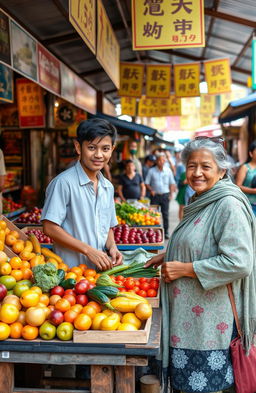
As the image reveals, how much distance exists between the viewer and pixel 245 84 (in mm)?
13992

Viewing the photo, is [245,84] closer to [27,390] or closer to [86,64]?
[86,64]

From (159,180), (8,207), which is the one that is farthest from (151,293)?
(159,180)

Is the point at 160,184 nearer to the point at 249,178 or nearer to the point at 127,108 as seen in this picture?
the point at 249,178

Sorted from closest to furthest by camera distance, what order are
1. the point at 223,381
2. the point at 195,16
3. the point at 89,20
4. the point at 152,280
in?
the point at 223,381, the point at 152,280, the point at 89,20, the point at 195,16

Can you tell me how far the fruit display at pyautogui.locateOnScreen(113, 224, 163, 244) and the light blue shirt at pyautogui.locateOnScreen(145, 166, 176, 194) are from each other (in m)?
4.34

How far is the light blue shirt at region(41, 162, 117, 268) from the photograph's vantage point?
290 cm

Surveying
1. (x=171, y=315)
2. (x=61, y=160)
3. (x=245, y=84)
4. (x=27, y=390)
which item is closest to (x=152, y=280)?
(x=171, y=315)

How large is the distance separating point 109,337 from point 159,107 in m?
13.2

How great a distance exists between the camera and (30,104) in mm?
9477

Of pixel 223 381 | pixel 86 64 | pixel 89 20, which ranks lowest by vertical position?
pixel 223 381

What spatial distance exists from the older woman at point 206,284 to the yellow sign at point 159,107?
12330 mm

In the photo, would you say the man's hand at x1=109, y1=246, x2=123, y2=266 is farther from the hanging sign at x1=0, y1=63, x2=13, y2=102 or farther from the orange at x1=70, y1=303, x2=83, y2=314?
the hanging sign at x1=0, y1=63, x2=13, y2=102

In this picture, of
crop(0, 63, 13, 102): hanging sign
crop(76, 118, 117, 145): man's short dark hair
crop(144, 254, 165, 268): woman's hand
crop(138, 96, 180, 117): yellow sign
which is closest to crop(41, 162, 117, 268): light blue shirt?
crop(76, 118, 117, 145): man's short dark hair

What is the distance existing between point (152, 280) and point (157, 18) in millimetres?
3924
